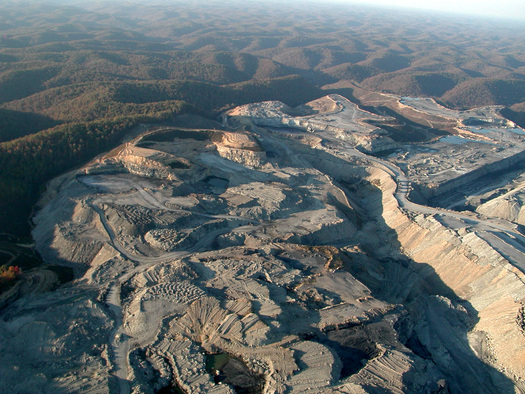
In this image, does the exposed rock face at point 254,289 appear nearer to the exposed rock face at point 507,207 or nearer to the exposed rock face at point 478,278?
the exposed rock face at point 478,278

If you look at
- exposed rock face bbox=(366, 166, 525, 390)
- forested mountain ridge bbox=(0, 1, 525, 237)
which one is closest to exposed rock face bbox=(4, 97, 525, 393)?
exposed rock face bbox=(366, 166, 525, 390)

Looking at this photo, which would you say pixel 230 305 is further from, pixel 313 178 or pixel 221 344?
pixel 313 178

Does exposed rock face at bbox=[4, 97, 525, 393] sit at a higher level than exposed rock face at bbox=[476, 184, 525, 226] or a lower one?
higher

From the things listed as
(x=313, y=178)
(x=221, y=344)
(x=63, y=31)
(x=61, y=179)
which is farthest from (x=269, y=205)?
(x=63, y=31)

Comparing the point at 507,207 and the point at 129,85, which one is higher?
the point at 129,85

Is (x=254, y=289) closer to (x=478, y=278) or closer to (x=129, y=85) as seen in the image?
(x=478, y=278)

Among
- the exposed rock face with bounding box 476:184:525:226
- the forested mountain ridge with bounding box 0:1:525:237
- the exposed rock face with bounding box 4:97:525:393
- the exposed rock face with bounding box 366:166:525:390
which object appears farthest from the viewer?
the forested mountain ridge with bounding box 0:1:525:237

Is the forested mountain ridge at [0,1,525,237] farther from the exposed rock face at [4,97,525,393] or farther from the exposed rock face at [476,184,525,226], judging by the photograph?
the exposed rock face at [476,184,525,226]

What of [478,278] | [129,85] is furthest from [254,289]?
[129,85]
